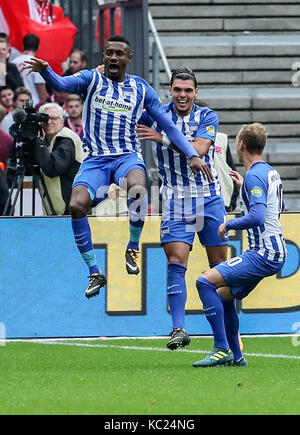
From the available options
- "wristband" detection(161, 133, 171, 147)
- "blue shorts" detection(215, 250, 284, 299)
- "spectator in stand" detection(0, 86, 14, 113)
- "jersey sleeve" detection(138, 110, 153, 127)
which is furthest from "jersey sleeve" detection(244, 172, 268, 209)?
"spectator in stand" detection(0, 86, 14, 113)

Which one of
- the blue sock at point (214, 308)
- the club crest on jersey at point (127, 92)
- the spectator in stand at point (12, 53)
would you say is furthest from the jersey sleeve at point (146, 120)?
the spectator in stand at point (12, 53)

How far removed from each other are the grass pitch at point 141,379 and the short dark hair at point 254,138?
161 centimetres

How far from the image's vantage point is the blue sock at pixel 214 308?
884cm

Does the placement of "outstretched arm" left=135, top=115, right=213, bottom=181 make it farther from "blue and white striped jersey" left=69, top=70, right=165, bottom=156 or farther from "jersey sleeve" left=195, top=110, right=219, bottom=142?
"jersey sleeve" left=195, top=110, right=219, bottom=142

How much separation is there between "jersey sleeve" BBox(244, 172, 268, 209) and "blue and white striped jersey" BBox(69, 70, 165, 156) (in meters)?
1.30

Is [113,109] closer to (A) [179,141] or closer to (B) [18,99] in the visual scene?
(A) [179,141]

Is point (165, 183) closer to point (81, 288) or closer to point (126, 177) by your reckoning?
point (126, 177)

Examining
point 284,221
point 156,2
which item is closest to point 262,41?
point 156,2

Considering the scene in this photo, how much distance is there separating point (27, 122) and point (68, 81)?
2064 millimetres

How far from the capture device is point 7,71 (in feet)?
48.1

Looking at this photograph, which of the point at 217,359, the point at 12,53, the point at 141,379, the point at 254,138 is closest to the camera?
the point at 141,379

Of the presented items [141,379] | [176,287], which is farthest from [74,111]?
[141,379]

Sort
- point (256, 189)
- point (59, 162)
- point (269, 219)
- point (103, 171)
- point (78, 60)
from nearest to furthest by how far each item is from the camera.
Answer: point (256, 189) < point (269, 219) < point (103, 171) < point (59, 162) < point (78, 60)

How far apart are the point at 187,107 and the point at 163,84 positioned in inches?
257
